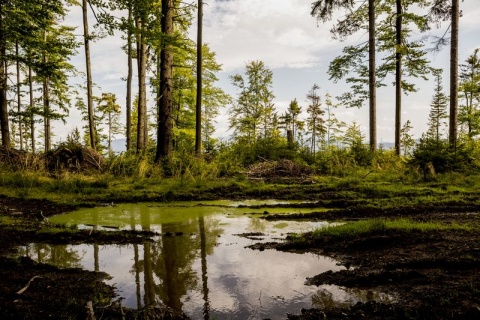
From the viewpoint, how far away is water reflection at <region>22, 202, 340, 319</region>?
2.86 meters

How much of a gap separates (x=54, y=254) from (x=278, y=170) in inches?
388

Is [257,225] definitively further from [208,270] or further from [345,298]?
[345,298]

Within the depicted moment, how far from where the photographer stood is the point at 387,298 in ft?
9.24

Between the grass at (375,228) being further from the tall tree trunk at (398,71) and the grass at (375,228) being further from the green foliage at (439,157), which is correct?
the tall tree trunk at (398,71)

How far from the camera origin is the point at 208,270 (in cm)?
368

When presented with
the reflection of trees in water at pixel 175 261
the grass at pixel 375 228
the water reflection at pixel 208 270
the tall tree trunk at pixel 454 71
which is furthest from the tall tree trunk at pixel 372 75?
the reflection of trees in water at pixel 175 261

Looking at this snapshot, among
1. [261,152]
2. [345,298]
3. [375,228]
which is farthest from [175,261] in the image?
[261,152]

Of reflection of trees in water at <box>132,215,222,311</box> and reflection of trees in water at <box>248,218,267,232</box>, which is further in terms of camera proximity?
reflection of trees in water at <box>248,218,267,232</box>

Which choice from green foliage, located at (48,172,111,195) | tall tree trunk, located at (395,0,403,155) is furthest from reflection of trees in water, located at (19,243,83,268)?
tall tree trunk, located at (395,0,403,155)

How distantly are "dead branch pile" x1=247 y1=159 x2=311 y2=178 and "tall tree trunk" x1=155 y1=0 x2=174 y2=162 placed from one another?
3.32 metres

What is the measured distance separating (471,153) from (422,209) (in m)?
7.01

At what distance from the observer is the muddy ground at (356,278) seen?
7.94ft

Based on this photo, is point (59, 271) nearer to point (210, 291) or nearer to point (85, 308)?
point (85, 308)

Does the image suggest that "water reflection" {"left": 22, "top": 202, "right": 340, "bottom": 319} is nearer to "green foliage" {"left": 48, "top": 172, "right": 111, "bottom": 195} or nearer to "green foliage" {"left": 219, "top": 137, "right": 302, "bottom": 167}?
"green foliage" {"left": 48, "top": 172, "right": 111, "bottom": 195}
